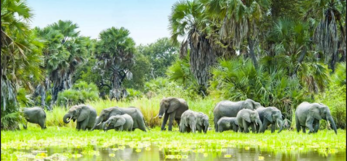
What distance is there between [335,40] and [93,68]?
31928 millimetres

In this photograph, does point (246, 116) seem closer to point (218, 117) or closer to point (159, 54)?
point (218, 117)

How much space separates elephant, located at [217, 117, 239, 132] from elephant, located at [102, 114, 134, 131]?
9.66 feet

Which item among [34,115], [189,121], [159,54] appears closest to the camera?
[189,121]

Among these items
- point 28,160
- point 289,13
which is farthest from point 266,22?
point 28,160

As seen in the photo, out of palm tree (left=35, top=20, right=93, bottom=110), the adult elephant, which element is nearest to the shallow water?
the adult elephant

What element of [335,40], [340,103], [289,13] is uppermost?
[289,13]

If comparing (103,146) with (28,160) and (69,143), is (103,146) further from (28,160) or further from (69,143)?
(28,160)

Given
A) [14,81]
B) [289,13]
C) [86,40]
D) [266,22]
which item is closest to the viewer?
[14,81]

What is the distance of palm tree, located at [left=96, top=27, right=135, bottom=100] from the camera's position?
48781mm

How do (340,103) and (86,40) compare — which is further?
(86,40)

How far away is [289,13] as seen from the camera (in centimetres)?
2678

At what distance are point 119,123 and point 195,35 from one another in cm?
1257

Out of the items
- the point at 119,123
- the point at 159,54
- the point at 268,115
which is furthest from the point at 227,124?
the point at 159,54

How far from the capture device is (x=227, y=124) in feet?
54.1
